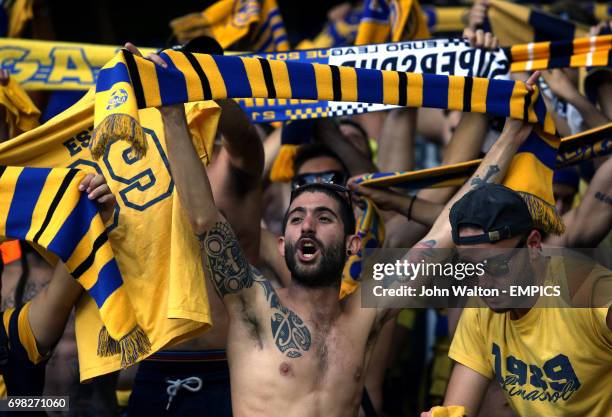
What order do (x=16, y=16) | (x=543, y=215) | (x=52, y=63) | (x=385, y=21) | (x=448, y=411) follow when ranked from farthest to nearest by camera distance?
(x=16, y=16) < (x=385, y=21) < (x=52, y=63) < (x=543, y=215) < (x=448, y=411)

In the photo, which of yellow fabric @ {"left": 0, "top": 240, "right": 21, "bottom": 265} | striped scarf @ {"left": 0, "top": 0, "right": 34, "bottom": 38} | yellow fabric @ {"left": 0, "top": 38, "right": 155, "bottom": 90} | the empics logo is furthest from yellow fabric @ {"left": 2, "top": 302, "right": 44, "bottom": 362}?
striped scarf @ {"left": 0, "top": 0, "right": 34, "bottom": 38}

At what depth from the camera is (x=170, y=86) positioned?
321cm

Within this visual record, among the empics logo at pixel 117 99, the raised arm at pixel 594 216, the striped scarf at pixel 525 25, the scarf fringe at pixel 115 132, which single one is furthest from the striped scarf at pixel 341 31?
the scarf fringe at pixel 115 132

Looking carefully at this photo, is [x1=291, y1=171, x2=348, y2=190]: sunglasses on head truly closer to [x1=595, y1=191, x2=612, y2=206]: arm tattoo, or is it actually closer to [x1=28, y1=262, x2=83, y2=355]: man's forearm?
[x1=595, y1=191, x2=612, y2=206]: arm tattoo

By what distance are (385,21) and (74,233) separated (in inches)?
94.7

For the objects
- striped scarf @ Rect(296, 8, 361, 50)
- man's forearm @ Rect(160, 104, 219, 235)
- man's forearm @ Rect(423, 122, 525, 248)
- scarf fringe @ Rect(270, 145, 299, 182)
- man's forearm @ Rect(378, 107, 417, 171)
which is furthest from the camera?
striped scarf @ Rect(296, 8, 361, 50)

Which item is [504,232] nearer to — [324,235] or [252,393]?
[324,235]

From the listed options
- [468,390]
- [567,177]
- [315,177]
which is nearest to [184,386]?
→ [468,390]

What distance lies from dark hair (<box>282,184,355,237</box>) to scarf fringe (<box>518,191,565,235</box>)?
68cm

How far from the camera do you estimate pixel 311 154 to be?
4.90 metres

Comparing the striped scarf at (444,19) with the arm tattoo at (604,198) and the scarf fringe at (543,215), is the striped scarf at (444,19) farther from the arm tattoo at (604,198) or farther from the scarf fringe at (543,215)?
the scarf fringe at (543,215)

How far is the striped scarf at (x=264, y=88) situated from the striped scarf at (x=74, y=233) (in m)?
0.57

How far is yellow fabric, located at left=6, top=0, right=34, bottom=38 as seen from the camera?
5.73 metres

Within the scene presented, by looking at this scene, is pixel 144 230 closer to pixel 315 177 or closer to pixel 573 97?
pixel 315 177
